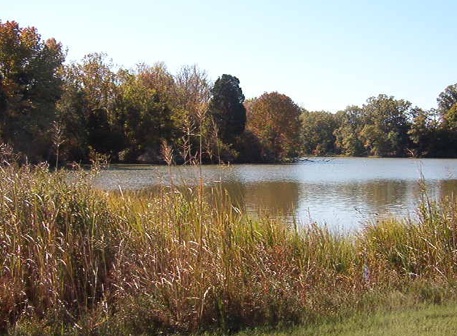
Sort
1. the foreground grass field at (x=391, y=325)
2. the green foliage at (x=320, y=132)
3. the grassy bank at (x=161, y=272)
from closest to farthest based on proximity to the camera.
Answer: the foreground grass field at (x=391, y=325), the grassy bank at (x=161, y=272), the green foliage at (x=320, y=132)

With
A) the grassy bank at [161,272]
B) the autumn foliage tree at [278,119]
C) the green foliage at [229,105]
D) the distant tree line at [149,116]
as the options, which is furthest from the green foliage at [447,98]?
the grassy bank at [161,272]

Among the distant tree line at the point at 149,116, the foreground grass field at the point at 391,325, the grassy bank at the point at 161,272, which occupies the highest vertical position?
the distant tree line at the point at 149,116

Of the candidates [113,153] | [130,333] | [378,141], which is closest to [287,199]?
[130,333]

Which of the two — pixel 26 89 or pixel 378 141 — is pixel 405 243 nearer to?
pixel 26 89

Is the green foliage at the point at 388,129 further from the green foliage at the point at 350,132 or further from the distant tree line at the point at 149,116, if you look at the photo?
the green foliage at the point at 350,132

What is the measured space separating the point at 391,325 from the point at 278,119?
206 ft

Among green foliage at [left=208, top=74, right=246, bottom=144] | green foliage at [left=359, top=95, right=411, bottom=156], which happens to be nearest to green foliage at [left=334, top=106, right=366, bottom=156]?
green foliage at [left=359, top=95, right=411, bottom=156]

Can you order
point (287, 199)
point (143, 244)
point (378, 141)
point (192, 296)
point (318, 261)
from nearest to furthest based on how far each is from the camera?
point (192, 296)
point (143, 244)
point (318, 261)
point (287, 199)
point (378, 141)

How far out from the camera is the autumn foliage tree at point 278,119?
64.6 meters

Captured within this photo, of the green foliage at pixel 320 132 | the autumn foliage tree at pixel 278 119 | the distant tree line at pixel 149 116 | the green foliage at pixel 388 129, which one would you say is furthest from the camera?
the green foliage at pixel 320 132

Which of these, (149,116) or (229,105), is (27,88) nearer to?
(149,116)

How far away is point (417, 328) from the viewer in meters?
3.89

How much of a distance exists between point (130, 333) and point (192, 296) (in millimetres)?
630

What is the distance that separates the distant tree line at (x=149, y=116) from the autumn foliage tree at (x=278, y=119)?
0.43ft
